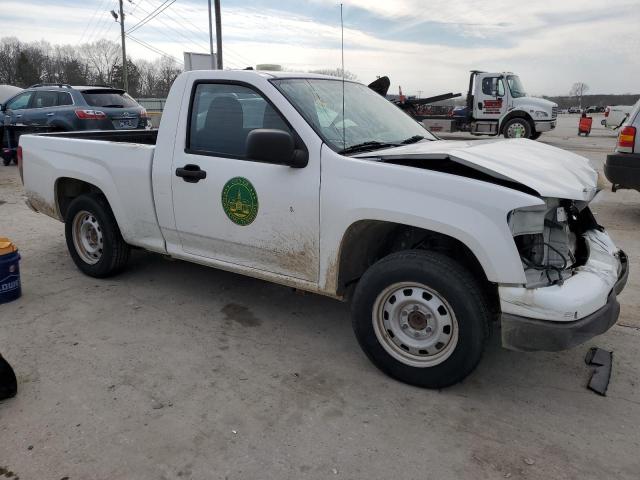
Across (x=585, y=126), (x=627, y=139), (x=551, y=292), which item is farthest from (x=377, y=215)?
(x=585, y=126)

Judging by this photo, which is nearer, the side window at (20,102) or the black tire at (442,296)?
the black tire at (442,296)

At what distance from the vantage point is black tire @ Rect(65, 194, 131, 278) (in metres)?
4.62

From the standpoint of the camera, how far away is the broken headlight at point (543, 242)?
2.70m

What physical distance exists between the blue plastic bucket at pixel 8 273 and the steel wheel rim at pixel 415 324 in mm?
3062

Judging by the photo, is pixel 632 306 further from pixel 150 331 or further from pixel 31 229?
pixel 31 229

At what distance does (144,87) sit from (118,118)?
6072 centimetres

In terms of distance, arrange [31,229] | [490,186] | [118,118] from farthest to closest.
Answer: [118,118]
[31,229]
[490,186]

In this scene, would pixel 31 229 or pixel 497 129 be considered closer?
pixel 31 229

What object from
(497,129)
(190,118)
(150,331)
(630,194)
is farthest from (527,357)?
(497,129)

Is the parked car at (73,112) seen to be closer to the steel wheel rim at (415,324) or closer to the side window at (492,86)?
the steel wheel rim at (415,324)

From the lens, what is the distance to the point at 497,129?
745 inches

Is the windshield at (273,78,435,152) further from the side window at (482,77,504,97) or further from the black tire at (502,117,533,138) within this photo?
the side window at (482,77,504,97)

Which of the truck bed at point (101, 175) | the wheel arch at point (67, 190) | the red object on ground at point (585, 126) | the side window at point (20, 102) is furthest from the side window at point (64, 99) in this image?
the red object on ground at point (585, 126)

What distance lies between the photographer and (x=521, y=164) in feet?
9.93
